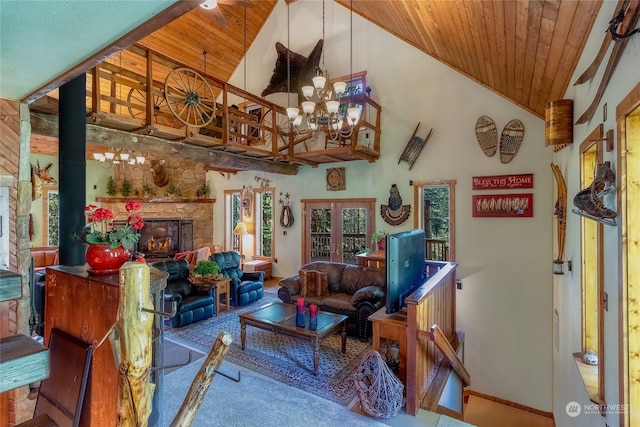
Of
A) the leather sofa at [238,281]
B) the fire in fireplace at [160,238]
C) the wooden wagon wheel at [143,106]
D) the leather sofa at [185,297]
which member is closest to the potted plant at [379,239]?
the leather sofa at [238,281]

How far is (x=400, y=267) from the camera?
104 inches

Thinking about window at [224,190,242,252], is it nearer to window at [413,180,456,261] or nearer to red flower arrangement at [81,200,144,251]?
window at [413,180,456,261]

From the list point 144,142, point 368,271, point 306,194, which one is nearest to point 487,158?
point 368,271

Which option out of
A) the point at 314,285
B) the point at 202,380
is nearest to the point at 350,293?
the point at 314,285

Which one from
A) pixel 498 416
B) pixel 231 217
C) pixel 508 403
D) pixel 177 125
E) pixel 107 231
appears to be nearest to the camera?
pixel 107 231

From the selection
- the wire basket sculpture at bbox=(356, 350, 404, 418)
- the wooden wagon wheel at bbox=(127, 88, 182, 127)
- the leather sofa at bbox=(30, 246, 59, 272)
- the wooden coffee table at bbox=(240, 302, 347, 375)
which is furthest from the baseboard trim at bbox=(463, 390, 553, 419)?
the leather sofa at bbox=(30, 246, 59, 272)

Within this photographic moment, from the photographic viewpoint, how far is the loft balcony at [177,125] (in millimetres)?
3674

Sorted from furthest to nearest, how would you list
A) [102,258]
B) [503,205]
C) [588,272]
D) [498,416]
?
[503,205] < [498,416] < [588,272] < [102,258]

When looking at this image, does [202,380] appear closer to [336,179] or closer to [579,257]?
[579,257]

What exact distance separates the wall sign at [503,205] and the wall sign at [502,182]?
13 cm

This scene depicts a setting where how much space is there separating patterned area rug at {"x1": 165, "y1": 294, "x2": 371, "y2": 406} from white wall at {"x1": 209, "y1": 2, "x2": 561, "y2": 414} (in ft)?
7.71

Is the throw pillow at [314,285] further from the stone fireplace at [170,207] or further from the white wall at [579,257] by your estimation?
the stone fireplace at [170,207]

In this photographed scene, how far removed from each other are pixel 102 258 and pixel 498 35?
3725mm

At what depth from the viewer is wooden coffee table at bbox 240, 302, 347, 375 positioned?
11.4 ft
